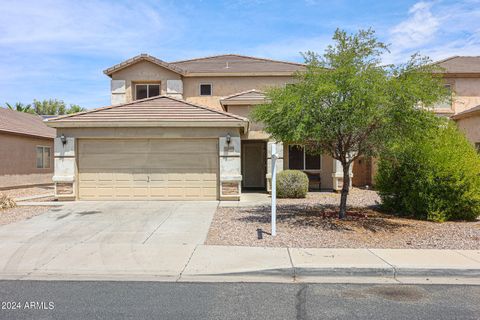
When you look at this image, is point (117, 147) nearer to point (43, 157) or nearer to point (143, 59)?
point (143, 59)

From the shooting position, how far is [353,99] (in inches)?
356

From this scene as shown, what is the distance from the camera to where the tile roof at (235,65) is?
22.1 m

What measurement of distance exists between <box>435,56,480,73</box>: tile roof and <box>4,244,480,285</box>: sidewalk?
57.3 ft

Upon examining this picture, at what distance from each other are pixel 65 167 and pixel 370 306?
12.7m

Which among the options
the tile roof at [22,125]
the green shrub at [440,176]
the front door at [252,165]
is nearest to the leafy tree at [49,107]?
the tile roof at [22,125]

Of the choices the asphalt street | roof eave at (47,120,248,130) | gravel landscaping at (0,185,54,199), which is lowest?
the asphalt street

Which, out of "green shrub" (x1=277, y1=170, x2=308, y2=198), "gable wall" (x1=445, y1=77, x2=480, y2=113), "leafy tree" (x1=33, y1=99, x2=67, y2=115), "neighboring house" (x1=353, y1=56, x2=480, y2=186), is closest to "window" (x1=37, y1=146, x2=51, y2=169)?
"green shrub" (x1=277, y1=170, x2=308, y2=198)

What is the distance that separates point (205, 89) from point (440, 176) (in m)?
13.9

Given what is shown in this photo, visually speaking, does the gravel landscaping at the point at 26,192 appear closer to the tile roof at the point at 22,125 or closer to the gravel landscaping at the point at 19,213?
the tile roof at the point at 22,125

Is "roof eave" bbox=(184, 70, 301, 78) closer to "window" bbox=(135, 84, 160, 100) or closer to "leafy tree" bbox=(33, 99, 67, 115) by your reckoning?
"window" bbox=(135, 84, 160, 100)

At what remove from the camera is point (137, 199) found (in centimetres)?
1502

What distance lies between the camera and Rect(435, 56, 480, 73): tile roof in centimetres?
2212

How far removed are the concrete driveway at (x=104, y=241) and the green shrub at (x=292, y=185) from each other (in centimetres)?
426

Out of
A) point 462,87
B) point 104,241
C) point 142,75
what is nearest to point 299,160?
point 142,75
